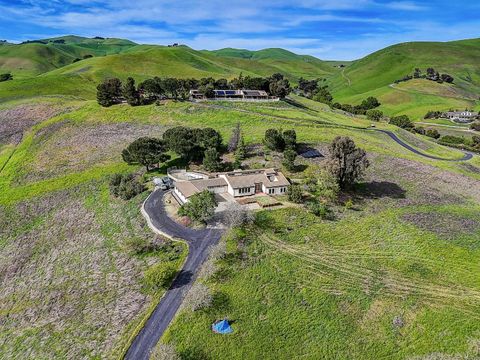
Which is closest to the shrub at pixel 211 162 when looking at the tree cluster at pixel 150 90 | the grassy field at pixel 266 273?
the grassy field at pixel 266 273

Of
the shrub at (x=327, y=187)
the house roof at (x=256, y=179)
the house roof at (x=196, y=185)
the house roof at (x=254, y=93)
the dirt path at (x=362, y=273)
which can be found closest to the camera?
the dirt path at (x=362, y=273)

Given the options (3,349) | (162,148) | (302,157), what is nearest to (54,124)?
(162,148)

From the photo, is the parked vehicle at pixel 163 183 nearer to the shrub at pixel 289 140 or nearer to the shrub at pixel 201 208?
the shrub at pixel 201 208

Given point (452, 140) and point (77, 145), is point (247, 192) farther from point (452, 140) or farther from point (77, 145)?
point (452, 140)

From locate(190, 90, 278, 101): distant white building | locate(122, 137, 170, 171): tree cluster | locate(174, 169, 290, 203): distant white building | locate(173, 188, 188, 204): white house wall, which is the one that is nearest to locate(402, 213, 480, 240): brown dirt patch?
locate(174, 169, 290, 203): distant white building

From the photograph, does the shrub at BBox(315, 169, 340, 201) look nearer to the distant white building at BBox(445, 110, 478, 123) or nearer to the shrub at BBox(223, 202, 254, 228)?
A: the shrub at BBox(223, 202, 254, 228)

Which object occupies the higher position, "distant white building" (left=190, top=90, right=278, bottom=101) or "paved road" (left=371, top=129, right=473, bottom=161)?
"distant white building" (left=190, top=90, right=278, bottom=101)
